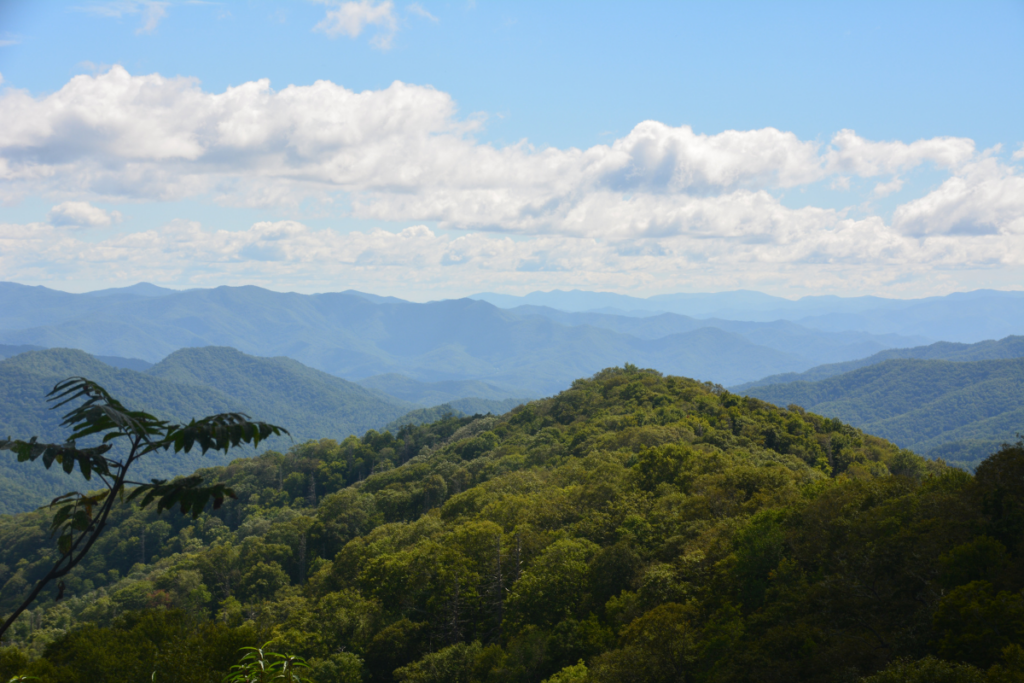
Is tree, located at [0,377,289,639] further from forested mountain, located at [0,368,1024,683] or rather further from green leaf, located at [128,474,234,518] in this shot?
forested mountain, located at [0,368,1024,683]

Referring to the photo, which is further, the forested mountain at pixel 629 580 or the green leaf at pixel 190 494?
the forested mountain at pixel 629 580

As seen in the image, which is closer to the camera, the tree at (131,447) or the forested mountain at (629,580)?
the tree at (131,447)

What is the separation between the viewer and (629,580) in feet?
130

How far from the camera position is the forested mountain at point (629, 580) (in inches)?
973

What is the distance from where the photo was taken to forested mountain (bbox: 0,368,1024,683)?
24.7 m

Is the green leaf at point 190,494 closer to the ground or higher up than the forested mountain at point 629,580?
higher up

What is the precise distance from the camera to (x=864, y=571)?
2770 centimetres

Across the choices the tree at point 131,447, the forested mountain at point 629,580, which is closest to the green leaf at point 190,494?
the tree at point 131,447

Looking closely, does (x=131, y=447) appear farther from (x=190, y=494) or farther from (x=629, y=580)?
(x=629, y=580)

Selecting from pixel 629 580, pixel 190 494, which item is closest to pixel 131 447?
pixel 190 494

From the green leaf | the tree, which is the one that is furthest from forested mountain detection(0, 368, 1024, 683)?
the green leaf

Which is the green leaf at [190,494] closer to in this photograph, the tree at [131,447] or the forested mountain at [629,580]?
the tree at [131,447]

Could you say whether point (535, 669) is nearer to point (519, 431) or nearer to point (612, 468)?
point (612, 468)

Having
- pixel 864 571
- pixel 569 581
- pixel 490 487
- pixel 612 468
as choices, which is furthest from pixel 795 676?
pixel 490 487
